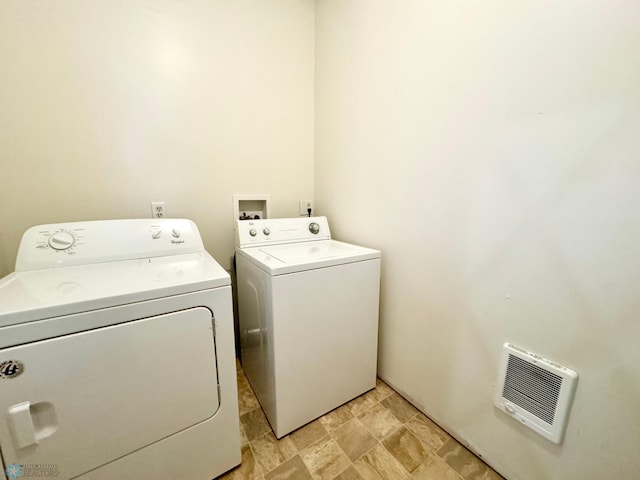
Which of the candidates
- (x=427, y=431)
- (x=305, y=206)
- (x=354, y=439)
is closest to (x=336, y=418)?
(x=354, y=439)

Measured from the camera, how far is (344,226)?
171cm

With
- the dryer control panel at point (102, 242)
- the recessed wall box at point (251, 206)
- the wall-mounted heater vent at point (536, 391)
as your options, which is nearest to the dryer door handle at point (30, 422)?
the dryer control panel at point (102, 242)

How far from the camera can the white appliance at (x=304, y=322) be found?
110 cm

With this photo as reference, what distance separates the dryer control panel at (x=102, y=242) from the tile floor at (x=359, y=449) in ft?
3.22

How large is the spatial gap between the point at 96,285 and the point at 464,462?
1601 millimetres

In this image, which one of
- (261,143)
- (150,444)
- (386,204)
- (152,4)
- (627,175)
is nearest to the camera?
(627,175)

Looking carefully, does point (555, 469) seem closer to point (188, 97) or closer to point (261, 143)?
point (261, 143)

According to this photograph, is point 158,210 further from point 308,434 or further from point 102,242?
point 308,434

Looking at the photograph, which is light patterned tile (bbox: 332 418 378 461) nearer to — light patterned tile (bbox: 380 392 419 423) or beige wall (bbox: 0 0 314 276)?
light patterned tile (bbox: 380 392 419 423)

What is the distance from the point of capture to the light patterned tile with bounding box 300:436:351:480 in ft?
3.40

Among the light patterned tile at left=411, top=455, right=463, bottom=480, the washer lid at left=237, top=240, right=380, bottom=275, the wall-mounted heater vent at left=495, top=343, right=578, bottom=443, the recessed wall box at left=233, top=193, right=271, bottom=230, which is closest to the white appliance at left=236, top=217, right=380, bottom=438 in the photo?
the washer lid at left=237, top=240, right=380, bottom=275

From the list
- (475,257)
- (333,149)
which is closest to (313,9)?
(333,149)

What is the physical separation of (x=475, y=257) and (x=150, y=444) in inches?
54.5
